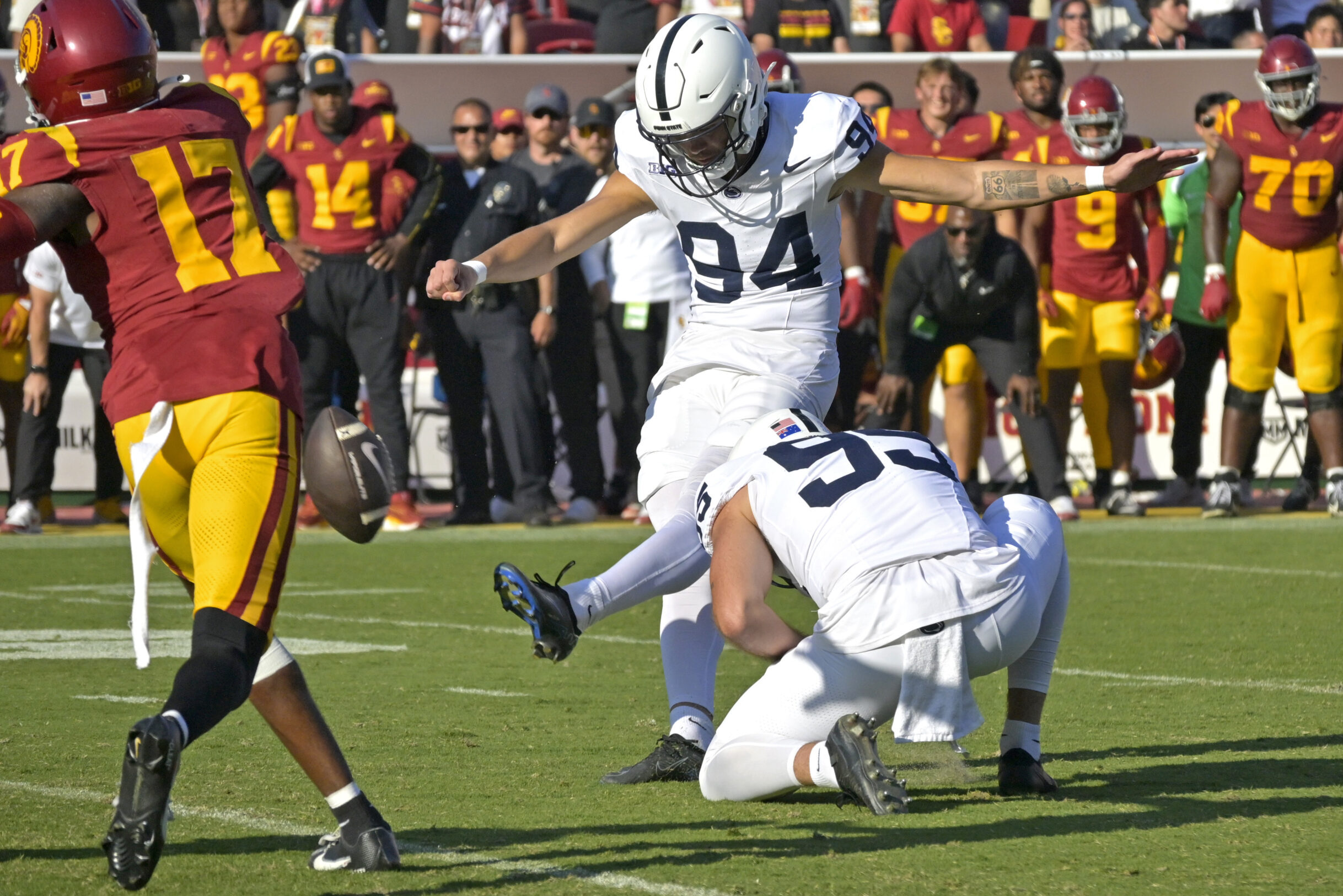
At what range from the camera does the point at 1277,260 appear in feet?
34.8

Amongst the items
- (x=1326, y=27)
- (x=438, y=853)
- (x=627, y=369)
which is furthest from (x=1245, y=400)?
(x=438, y=853)

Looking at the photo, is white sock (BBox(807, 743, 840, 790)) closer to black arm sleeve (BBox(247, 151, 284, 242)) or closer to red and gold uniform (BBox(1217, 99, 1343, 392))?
black arm sleeve (BBox(247, 151, 284, 242))

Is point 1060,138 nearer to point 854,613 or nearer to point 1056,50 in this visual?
point 1056,50

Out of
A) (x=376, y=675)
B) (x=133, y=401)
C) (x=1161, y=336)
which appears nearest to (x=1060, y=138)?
(x=1161, y=336)

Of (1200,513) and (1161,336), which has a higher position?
(1161,336)

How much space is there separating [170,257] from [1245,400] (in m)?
8.20

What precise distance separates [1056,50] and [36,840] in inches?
440

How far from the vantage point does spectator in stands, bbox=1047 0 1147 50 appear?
13930 mm

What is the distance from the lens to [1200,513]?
11.1m

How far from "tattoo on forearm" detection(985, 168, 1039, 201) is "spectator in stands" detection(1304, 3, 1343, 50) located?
10229 millimetres

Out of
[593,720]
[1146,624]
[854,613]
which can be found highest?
[854,613]

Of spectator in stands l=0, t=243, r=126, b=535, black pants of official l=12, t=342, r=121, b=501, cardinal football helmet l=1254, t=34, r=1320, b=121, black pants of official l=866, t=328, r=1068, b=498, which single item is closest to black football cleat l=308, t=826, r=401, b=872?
black pants of official l=866, t=328, r=1068, b=498

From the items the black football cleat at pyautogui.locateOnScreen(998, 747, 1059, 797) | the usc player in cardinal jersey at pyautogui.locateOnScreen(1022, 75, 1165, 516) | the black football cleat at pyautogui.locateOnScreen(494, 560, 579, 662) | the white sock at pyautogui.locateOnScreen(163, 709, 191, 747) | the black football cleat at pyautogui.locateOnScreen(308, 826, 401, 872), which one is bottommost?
the usc player in cardinal jersey at pyautogui.locateOnScreen(1022, 75, 1165, 516)

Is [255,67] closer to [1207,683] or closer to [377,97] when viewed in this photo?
[377,97]
